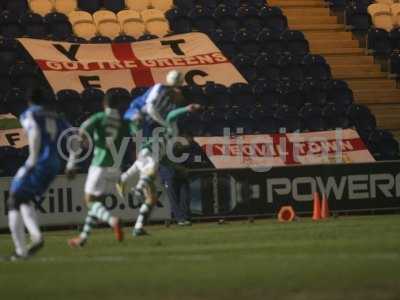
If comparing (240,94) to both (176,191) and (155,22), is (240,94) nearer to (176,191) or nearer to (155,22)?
(155,22)

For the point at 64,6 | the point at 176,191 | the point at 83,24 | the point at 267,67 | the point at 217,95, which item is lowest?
the point at 176,191

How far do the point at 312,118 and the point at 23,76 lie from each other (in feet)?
24.5

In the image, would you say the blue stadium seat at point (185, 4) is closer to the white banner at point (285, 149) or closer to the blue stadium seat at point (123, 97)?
the blue stadium seat at point (123, 97)

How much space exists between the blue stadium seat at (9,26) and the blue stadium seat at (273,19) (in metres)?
7.31

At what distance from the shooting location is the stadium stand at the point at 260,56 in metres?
28.6

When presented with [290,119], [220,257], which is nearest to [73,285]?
[220,257]

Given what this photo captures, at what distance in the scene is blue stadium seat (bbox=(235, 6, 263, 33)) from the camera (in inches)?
1314

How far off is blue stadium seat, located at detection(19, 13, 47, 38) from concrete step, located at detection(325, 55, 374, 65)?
8850mm

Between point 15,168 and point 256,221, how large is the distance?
556cm

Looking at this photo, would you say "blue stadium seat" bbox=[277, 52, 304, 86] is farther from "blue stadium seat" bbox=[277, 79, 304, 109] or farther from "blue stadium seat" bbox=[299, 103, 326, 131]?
"blue stadium seat" bbox=[299, 103, 326, 131]

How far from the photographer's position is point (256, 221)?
82.4ft

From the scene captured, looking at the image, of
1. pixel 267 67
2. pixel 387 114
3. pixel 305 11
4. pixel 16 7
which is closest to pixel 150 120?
pixel 267 67

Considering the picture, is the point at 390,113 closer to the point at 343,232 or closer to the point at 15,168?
the point at 15,168

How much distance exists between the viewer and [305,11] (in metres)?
36.6
